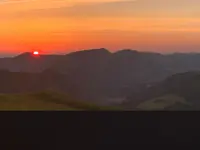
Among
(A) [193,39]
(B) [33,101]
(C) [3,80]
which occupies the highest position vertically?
(A) [193,39]

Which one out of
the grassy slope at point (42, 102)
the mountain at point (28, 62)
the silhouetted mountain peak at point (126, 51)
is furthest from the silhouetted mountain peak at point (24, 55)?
the silhouetted mountain peak at point (126, 51)

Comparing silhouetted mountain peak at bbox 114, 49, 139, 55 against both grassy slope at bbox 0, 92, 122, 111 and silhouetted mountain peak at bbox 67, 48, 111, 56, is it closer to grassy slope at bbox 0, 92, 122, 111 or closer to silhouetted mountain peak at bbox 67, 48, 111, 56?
silhouetted mountain peak at bbox 67, 48, 111, 56

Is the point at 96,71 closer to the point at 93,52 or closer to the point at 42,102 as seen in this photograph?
the point at 93,52

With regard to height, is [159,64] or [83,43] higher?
[83,43]

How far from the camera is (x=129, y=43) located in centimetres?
145

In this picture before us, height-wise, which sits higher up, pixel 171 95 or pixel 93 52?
pixel 93 52

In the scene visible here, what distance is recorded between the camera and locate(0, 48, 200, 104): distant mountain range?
1.43 metres

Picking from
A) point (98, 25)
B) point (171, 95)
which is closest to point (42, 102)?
point (98, 25)

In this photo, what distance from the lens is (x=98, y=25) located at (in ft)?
4.65

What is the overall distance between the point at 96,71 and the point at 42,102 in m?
0.27
